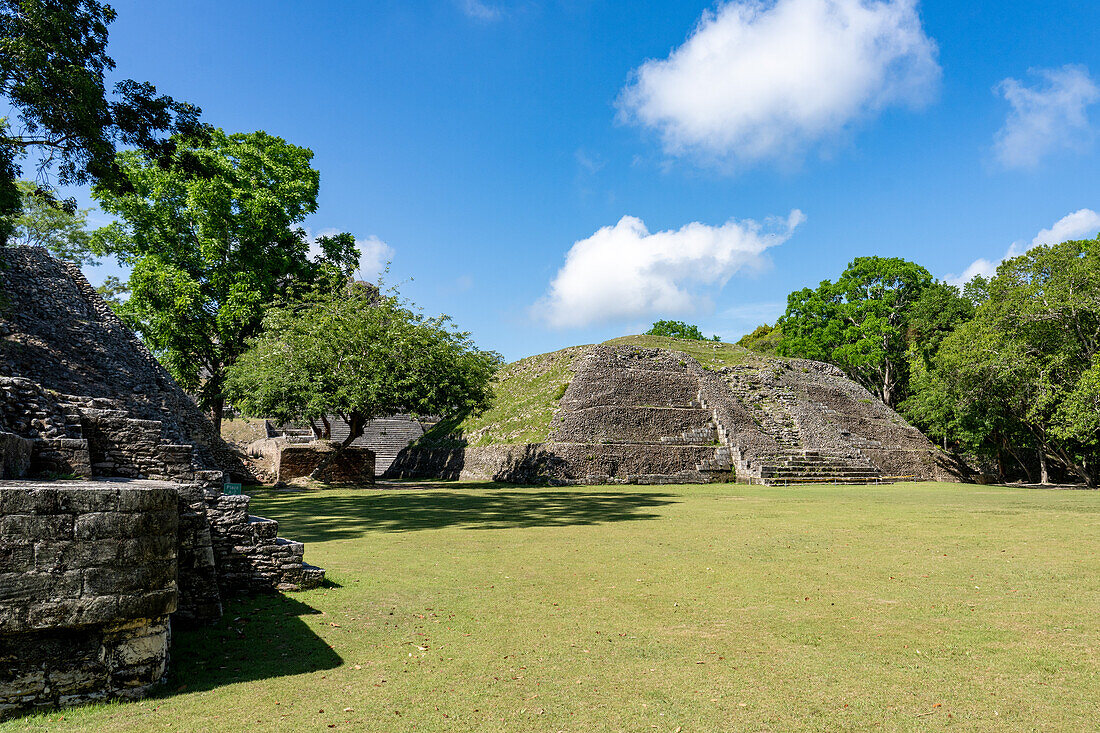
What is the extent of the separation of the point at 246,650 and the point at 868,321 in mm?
44700

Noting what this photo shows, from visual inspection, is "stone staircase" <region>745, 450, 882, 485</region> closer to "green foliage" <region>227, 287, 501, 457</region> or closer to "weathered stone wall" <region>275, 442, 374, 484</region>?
"green foliage" <region>227, 287, 501, 457</region>

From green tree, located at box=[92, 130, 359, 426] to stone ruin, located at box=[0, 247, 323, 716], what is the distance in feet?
51.4

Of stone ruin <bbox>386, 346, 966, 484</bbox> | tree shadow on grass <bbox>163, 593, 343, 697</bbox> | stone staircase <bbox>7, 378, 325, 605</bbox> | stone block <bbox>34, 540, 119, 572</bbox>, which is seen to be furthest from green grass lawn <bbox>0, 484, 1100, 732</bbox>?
stone ruin <bbox>386, 346, 966, 484</bbox>

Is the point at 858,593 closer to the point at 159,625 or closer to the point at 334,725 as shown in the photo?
the point at 334,725

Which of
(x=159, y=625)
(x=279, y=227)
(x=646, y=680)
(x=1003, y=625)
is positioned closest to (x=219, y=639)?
(x=159, y=625)

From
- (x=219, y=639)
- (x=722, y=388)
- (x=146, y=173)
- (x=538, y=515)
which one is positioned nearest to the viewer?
(x=219, y=639)

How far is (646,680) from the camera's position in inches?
168

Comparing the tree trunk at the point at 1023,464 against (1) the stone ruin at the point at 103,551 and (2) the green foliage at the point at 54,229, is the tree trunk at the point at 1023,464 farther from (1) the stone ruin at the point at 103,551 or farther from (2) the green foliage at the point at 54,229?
(2) the green foliage at the point at 54,229

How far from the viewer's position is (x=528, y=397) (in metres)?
33.6

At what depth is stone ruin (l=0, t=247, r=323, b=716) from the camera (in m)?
3.58

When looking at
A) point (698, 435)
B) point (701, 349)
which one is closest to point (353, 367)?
point (698, 435)

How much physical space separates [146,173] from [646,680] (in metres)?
29.7

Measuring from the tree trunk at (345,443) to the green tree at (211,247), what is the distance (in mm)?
5614

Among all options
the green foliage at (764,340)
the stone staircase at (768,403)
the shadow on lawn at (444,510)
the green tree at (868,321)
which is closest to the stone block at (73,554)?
the shadow on lawn at (444,510)
